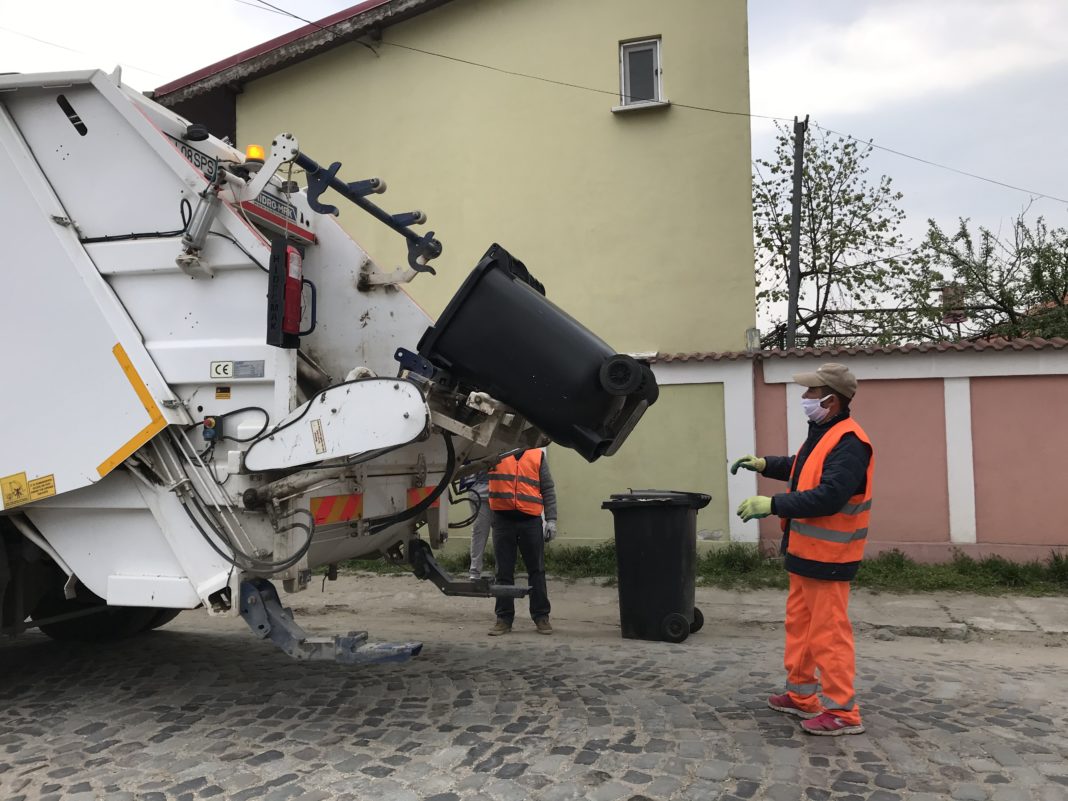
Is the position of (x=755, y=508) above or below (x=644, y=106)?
below

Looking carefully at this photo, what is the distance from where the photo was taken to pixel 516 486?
19.6ft

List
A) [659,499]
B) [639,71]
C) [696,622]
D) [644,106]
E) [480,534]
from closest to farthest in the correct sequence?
[659,499]
[696,622]
[480,534]
[644,106]
[639,71]

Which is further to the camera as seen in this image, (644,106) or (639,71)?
(639,71)

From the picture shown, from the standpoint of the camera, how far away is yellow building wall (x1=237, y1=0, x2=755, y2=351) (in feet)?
29.4

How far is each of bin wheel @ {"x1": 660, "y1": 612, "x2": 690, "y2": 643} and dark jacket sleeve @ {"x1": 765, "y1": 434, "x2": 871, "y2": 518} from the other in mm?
2126

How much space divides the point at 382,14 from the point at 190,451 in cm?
796

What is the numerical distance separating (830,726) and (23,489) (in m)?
3.53

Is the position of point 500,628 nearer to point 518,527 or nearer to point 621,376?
point 518,527

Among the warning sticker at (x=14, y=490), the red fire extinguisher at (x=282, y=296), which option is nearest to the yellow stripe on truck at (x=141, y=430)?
the warning sticker at (x=14, y=490)

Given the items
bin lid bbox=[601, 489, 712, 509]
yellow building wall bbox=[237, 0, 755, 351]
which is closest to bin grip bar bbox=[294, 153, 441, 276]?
bin lid bbox=[601, 489, 712, 509]

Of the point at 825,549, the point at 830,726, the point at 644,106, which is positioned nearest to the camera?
the point at 830,726

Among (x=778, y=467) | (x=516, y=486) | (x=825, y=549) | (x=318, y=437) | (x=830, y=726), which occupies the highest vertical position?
(x=318, y=437)

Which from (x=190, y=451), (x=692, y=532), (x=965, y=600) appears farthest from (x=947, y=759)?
(x=965, y=600)

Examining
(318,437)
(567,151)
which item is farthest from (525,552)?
(567,151)
